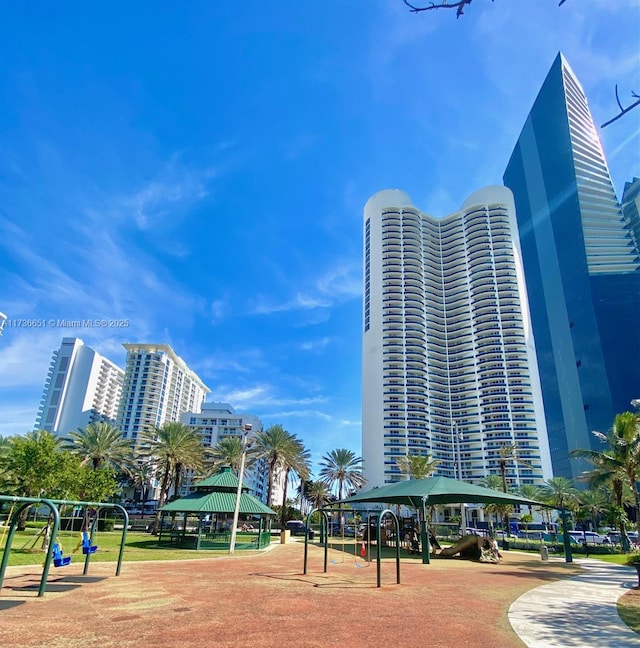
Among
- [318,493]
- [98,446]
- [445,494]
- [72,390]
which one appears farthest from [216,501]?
[72,390]

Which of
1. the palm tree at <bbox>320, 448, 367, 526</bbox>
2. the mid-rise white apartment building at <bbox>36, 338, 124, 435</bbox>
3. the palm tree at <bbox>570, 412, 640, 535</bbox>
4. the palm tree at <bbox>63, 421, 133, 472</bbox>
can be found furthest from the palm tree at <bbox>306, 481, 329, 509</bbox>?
the mid-rise white apartment building at <bbox>36, 338, 124, 435</bbox>

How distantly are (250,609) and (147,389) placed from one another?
158m

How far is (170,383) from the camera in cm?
17012

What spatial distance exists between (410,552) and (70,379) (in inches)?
6678

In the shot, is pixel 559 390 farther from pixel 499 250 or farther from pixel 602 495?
pixel 602 495

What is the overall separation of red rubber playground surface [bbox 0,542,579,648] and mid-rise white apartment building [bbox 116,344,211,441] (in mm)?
143075

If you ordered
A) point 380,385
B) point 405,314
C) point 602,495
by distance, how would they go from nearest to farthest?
point 602,495 < point 380,385 < point 405,314

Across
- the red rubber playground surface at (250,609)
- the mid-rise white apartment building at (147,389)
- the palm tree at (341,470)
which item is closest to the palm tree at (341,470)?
the palm tree at (341,470)

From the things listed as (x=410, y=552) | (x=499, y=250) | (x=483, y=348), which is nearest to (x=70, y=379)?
(x=483, y=348)

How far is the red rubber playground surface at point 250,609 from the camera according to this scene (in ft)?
25.7

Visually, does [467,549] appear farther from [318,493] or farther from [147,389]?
[147,389]

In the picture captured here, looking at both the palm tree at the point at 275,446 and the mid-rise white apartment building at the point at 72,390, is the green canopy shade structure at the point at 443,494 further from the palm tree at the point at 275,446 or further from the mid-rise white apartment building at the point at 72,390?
the mid-rise white apartment building at the point at 72,390

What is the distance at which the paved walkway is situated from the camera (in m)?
8.25

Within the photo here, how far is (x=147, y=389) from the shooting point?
156 metres
